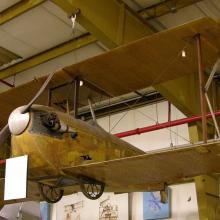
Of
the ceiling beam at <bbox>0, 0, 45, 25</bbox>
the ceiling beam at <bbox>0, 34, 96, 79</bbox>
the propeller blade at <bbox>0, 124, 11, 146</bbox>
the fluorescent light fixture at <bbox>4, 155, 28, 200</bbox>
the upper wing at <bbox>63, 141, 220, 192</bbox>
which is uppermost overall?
the ceiling beam at <bbox>0, 0, 45, 25</bbox>

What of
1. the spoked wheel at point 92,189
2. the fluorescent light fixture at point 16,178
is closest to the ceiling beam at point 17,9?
the spoked wheel at point 92,189

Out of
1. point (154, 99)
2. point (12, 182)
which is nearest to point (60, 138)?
point (12, 182)

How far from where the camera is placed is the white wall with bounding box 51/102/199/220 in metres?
7.52

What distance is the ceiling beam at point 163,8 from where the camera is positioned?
19.9ft

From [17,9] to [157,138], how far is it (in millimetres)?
3360

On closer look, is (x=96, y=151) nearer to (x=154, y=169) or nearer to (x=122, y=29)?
(x=154, y=169)

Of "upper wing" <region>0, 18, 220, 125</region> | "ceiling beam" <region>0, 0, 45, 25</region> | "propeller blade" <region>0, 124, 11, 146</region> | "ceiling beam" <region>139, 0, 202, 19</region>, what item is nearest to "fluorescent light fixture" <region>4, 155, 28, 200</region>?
"propeller blade" <region>0, 124, 11, 146</region>

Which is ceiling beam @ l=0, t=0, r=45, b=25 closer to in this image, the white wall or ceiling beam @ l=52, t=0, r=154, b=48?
ceiling beam @ l=52, t=0, r=154, b=48

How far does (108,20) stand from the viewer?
550 centimetres

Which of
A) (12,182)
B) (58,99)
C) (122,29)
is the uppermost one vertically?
(122,29)

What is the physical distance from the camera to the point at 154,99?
870cm

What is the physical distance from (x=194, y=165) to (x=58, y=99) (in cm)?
207

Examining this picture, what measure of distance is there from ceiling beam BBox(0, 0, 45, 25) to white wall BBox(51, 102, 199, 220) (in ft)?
10.6

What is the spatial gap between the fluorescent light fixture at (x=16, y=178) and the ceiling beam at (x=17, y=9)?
2.93 m
